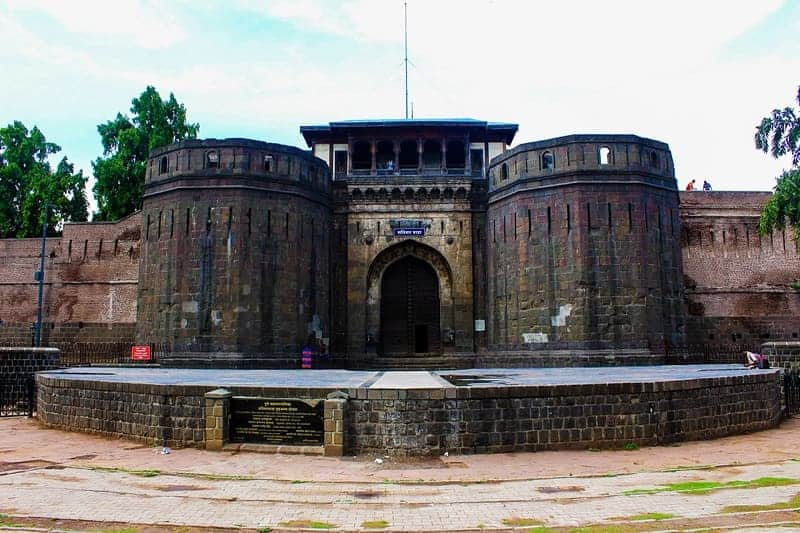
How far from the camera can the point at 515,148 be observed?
25859 mm

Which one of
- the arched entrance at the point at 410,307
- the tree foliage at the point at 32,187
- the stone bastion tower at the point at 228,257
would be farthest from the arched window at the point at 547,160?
the tree foliage at the point at 32,187

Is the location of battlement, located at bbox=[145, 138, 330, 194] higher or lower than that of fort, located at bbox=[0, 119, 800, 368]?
higher

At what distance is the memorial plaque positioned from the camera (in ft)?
35.3

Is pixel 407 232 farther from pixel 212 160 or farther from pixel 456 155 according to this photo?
pixel 212 160

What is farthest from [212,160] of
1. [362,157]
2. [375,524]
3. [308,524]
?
[375,524]

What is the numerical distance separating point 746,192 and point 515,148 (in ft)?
40.3

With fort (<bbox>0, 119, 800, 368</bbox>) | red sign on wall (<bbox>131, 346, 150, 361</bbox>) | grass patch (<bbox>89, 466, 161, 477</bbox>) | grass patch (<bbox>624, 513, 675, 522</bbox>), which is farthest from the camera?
red sign on wall (<bbox>131, 346, 150, 361</bbox>)

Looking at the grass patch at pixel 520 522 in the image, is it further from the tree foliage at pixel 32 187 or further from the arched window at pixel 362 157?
the tree foliage at pixel 32 187

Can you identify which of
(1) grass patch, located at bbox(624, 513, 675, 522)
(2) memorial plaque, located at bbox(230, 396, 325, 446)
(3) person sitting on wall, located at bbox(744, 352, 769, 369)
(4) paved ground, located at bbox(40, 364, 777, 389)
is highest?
(3) person sitting on wall, located at bbox(744, 352, 769, 369)

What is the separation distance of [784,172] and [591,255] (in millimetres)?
6557

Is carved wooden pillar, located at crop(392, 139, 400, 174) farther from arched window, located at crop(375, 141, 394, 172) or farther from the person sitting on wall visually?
the person sitting on wall

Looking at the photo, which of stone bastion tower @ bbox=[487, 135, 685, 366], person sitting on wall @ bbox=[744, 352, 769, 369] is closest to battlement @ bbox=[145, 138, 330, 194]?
stone bastion tower @ bbox=[487, 135, 685, 366]

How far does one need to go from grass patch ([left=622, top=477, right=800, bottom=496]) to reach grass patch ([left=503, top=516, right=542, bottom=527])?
1746 mm

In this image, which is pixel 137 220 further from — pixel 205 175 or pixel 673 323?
pixel 673 323
